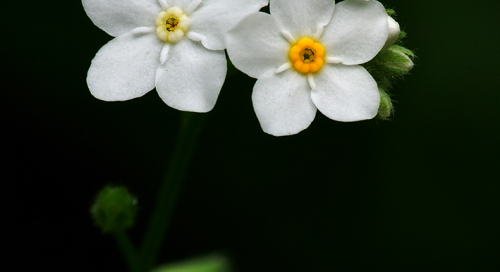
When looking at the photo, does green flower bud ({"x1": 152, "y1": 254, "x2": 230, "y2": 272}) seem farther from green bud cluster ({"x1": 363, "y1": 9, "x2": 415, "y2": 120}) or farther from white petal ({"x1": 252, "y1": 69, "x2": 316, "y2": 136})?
white petal ({"x1": 252, "y1": 69, "x2": 316, "y2": 136})

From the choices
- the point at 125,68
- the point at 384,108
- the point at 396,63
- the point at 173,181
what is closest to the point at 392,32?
the point at 396,63

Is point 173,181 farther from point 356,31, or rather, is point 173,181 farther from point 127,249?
point 356,31

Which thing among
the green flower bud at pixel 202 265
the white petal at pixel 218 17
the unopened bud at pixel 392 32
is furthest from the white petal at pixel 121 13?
the green flower bud at pixel 202 265

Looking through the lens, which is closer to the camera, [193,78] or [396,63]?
[193,78]

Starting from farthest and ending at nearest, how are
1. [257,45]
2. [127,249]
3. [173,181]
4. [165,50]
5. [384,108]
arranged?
[127,249], [173,181], [384,108], [165,50], [257,45]

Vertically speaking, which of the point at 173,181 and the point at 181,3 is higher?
the point at 181,3

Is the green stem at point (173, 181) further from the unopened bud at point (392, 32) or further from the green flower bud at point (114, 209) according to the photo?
the unopened bud at point (392, 32)
